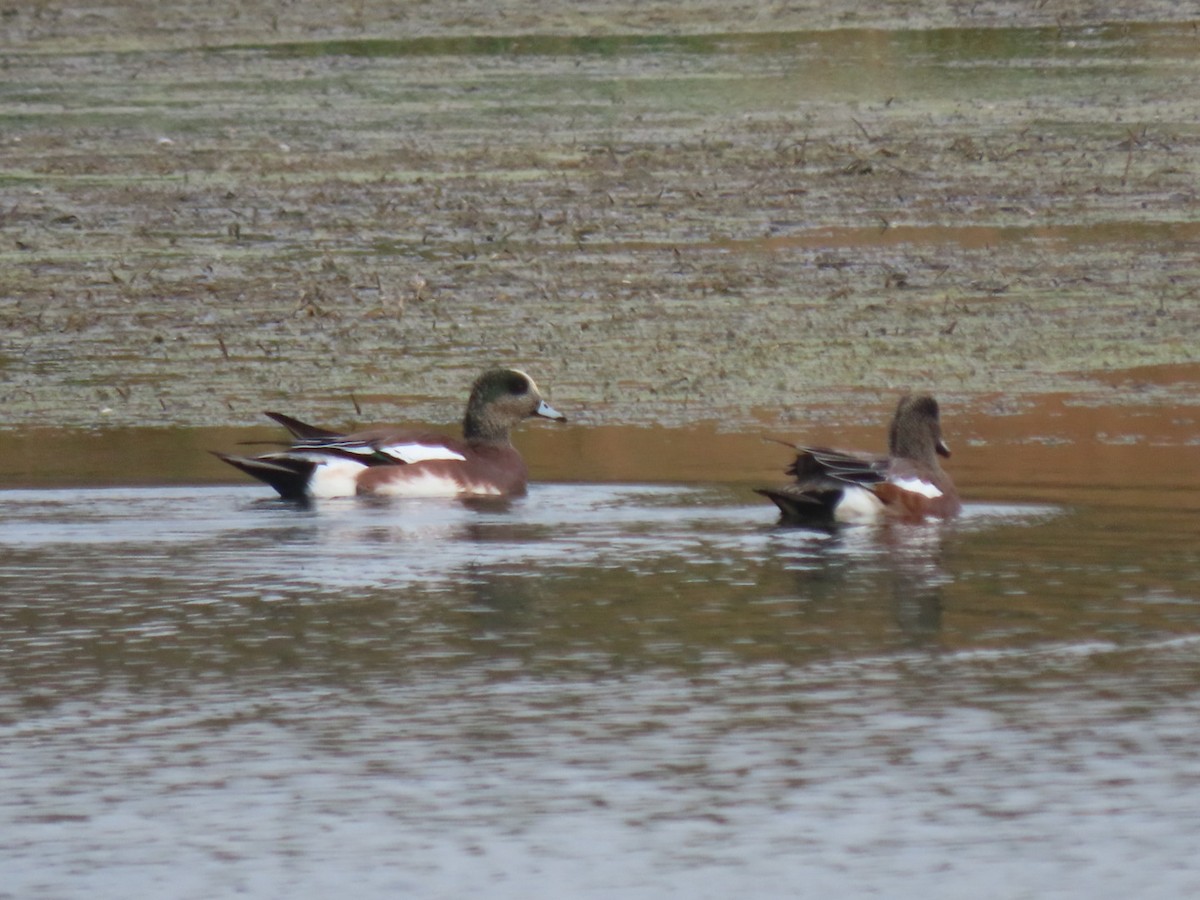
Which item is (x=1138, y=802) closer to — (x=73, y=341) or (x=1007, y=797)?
(x=1007, y=797)

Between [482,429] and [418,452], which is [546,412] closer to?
[482,429]

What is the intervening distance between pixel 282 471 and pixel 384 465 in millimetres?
353

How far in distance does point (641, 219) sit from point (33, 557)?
286 inches

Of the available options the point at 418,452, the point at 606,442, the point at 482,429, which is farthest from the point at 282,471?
the point at 606,442

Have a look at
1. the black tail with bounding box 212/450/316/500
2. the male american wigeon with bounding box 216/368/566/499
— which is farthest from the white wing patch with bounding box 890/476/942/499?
the black tail with bounding box 212/450/316/500

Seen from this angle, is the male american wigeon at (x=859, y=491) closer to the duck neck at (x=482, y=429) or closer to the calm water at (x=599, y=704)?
the calm water at (x=599, y=704)

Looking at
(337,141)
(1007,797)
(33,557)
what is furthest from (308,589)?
(337,141)

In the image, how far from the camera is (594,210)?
15039mm

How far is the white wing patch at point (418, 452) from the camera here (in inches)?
364

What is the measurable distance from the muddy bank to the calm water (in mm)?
2568

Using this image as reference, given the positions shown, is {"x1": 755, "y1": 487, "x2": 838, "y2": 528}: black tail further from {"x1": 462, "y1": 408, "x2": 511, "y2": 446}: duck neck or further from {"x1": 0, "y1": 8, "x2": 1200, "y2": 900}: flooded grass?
{"x1": 462, "y1": 408, "x2": 511, "y2": 446}: duck neck

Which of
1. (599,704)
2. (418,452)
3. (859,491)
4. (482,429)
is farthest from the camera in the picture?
(482,429)

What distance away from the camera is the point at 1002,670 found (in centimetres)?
640

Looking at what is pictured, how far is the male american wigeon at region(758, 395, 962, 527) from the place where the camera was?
28.3ft
